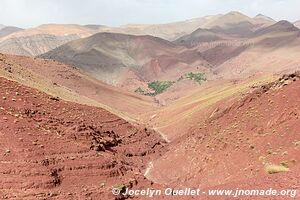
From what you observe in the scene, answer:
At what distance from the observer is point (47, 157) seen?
26.2 metres

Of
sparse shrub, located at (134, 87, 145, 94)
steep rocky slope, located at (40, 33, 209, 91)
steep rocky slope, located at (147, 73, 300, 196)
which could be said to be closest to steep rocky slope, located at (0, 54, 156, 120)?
steep rocky slope, located at (147, 73, 300, 196)

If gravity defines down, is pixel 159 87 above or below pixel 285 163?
below

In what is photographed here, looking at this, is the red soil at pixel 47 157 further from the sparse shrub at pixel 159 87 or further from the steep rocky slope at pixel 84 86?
the sparse shrub at pixel 159 87

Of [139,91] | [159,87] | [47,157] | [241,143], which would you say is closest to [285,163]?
[241,143]

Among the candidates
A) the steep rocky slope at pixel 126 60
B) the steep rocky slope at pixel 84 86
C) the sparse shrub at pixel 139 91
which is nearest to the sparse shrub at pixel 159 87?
the sparse shrub at pixel 139 91

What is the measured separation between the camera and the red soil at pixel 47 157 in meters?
23.8

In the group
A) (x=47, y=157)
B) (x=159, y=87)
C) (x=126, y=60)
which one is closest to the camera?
(x=47, y=157)

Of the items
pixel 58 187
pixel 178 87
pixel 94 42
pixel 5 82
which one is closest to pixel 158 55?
pixel 94 42

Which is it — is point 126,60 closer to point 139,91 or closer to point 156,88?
point 156,88

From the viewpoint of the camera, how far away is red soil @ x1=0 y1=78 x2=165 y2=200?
2384cm

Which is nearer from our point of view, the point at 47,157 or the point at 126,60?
the point at 47,157

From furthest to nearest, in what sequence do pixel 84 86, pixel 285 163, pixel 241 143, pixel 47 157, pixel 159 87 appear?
pixel 159 87
pixel 84 86
pixel 241 143
pixel 47 157
pixel 285 163

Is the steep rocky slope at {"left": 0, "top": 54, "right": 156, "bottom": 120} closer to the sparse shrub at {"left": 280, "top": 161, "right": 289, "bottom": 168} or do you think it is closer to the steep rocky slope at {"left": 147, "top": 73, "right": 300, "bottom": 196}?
the steep rocky slope at {"left": 147, "top": 73, "right": 300, "bottom": 196}

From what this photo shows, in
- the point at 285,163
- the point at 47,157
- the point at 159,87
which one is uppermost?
the point at 285,163
